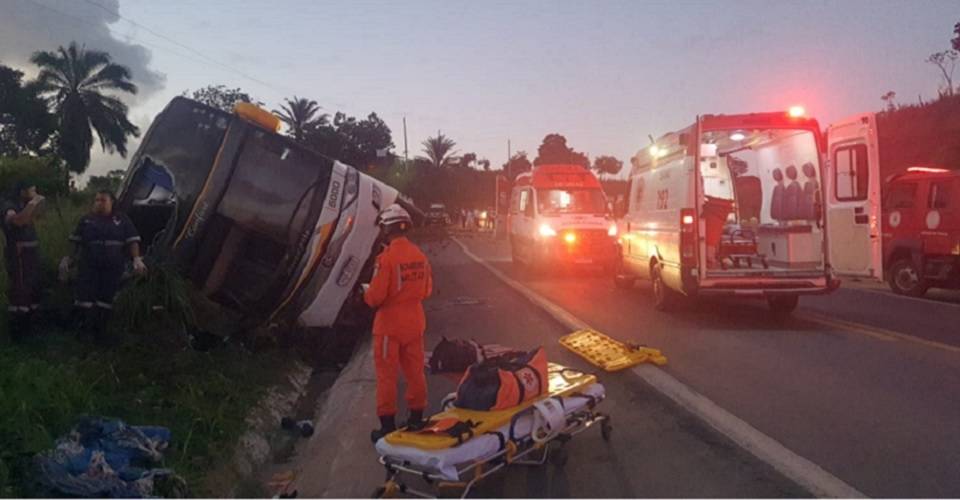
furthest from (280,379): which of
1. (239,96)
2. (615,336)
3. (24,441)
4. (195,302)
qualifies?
(239,96)

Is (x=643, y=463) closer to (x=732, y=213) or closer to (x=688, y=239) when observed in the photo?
(x=688, y=239)

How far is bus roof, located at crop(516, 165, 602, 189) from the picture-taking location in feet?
68.2

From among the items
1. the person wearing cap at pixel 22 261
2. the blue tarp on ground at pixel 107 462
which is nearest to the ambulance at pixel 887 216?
the blue tarp on ground at pixel 107 462

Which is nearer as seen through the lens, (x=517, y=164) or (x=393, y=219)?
(x=393, y=219)

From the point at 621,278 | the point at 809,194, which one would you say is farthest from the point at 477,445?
the point at 621,278

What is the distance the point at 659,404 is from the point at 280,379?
3.82 metres

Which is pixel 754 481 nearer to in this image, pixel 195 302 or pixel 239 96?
pixel 195 302

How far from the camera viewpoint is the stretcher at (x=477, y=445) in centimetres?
479

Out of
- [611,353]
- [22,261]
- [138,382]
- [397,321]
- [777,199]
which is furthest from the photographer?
[777,199]

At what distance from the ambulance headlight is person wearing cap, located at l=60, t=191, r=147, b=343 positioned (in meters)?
12.0

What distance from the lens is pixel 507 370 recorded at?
18.2 feet

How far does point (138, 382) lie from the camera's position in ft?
22.8

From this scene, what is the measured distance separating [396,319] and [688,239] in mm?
6430

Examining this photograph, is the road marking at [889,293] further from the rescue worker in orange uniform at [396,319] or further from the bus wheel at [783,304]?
the rescue worker in orange uniform at [396,319]
